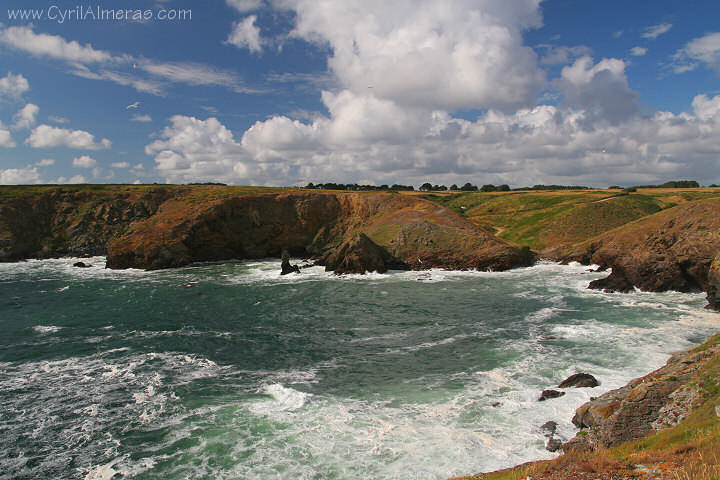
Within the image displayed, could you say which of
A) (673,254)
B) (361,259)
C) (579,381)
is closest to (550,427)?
(579,381)

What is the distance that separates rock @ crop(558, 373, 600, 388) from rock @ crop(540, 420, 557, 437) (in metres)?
4.19

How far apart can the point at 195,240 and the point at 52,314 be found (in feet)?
111

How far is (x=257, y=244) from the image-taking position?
78.1 metres

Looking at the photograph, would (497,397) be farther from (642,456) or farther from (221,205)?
(221,205)

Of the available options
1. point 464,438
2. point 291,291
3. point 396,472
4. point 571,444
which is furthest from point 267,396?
point 291,291

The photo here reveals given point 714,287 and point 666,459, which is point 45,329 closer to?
point 666,459

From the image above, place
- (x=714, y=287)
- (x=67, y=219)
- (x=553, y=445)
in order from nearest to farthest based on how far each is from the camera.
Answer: (x=553, y=445) → (x=714, y=287) → (x=67, y=219)

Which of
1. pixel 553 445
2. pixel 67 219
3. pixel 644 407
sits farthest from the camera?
pixel 67 219

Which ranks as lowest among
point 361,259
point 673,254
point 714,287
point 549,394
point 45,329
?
point 45,329

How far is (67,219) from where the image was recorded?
284 feet

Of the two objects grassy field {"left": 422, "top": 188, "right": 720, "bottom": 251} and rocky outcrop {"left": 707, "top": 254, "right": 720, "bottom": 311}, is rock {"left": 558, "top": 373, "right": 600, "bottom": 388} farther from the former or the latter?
grassy field {"left": 422, "top": 188, "right": 720, "bottom": 251}

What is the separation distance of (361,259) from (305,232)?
2381cm

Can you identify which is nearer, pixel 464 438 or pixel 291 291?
pixel 464 438

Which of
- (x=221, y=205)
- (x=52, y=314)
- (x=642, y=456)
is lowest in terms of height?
(x=52, y=314)
